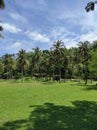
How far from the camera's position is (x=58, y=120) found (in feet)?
76.9

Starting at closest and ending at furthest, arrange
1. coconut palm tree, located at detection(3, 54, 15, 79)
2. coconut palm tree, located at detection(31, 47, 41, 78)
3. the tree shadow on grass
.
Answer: the tree shadow on grass
coconut palm tree, located at detection(31, 47, 41, 78)
coconut palm tree, located at detection(3, 54, 15, 79)

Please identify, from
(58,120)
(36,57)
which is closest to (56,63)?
(36,57)

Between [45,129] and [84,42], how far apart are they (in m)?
76.1

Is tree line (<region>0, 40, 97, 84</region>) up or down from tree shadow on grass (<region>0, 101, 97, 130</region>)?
up

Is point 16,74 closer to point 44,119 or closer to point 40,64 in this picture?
point 40,64

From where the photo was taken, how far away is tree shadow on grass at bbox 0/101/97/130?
20688 mm

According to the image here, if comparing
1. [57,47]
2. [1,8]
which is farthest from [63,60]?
[1,8]

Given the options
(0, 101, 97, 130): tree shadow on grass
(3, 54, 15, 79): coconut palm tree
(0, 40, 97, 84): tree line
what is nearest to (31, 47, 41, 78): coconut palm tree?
(0, 40, 97, 84): tree line

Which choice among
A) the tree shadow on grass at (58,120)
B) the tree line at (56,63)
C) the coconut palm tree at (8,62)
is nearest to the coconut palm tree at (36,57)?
the tree line at (56,63)

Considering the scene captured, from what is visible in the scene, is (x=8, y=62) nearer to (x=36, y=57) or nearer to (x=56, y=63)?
(x=36, y=57)

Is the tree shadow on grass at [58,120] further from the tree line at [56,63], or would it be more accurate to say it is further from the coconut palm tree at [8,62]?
the coconut palm tree at [8,62]

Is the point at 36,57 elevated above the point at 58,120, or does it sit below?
above

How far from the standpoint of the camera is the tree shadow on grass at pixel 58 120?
814 inches

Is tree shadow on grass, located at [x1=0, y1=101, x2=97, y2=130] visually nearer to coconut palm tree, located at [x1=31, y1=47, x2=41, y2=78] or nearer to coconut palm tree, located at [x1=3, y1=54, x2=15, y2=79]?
coconut palm tree, located at [x1=31, y1=47, x2=41, y2=78]
